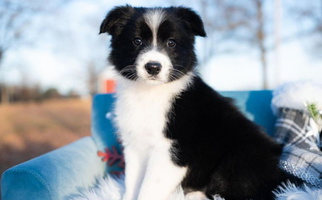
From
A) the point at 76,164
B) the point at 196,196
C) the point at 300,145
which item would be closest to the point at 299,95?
the point at 300,145

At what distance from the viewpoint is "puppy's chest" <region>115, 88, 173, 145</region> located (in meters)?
2.28

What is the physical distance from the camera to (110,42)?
259cm

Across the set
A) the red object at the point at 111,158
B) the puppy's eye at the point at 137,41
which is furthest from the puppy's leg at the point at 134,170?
the puppy's eye at the point at 137,41

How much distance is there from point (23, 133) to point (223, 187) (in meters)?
6.55

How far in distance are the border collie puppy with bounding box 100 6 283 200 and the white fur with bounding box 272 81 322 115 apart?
19.6 inches

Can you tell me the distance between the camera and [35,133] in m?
7.45

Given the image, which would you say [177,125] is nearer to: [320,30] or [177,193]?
[177,193]

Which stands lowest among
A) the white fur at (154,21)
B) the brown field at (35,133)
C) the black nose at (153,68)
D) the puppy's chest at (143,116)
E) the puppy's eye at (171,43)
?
the brown field at (35,133)

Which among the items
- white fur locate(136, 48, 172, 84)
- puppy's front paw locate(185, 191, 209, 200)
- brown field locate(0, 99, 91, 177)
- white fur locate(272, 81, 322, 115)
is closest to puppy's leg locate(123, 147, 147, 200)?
puppy's front paw locate(185, 191, 209, 200)

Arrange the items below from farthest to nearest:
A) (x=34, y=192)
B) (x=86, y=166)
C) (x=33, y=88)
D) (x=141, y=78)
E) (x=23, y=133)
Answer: (x=33, y=88)
(x=23, y=133)
(x=86, y=166)
(x=141, y=78)
(x=34, y=192)

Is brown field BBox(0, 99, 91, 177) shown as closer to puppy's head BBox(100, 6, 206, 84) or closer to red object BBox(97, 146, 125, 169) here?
red object BBox(97, 146, 125, 169)

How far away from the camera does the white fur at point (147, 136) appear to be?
2109mm

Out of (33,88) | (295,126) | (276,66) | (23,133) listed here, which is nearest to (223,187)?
(295,126)

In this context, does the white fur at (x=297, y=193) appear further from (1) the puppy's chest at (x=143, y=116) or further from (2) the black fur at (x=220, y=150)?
(1) the puppy's chest at (x=143, y=116)
